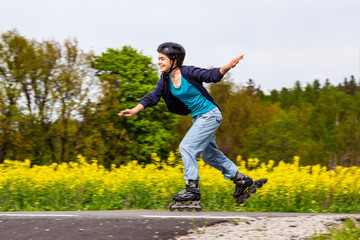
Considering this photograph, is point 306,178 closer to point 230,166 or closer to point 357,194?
point 357,194

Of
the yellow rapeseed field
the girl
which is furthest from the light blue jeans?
the yellow rapeseed field

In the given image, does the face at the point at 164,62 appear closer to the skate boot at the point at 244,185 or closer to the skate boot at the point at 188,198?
the skate boot at the point at 188,198

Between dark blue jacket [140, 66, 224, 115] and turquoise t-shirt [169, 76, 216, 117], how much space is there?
0.15 feet

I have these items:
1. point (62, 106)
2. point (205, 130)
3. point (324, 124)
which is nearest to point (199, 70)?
point (205, 130)

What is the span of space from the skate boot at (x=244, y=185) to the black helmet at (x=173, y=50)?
1.63 metres

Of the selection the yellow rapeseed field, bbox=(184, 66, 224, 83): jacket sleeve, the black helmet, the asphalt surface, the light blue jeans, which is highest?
the black helmet

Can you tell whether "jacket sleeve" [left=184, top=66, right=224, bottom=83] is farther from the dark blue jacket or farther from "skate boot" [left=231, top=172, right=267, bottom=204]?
"skate boot" [left=231, top=172, right=267, bottom=204]

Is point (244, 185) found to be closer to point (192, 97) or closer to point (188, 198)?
point (188, 198)

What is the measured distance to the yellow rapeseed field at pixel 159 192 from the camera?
6.52 metres

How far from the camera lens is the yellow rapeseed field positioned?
21.4 ft

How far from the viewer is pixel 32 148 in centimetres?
3234

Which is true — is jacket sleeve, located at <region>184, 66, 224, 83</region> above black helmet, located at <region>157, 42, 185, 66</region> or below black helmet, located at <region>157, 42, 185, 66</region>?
below

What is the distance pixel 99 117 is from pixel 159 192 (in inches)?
1056

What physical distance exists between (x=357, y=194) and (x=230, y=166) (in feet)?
7.32
